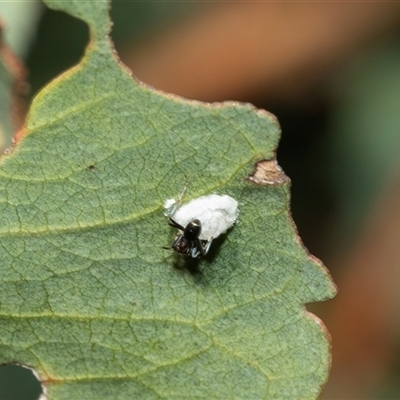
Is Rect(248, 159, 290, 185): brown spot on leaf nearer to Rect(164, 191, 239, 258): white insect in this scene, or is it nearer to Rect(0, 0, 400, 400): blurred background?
Rect(164, 191, 239, 258): white insect

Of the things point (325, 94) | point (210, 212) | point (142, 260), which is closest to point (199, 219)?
point (210, 212)

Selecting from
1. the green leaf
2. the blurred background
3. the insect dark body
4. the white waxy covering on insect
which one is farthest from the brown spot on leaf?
the blurred background

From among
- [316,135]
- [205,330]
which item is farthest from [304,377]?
[316,135]

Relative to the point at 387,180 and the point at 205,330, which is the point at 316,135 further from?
the point at 205,330

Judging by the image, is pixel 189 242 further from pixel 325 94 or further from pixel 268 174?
pixel 325 94

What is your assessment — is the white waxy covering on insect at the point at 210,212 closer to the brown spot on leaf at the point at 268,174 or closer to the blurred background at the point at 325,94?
the brown spot on leaf at the point at 268,174

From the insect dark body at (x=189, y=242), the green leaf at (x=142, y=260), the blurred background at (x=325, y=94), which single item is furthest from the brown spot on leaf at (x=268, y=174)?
the blurred background at (x=325, y=94)
